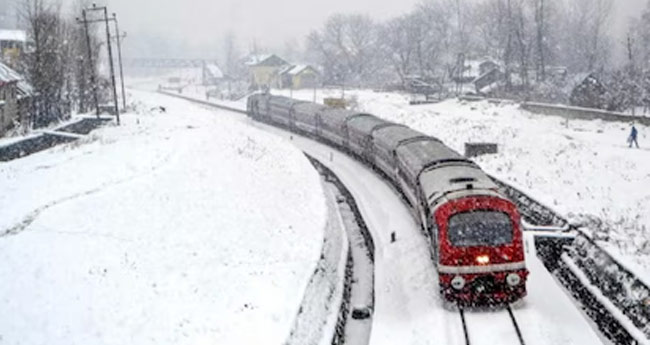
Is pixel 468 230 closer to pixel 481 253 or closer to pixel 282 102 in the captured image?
pixel 481 253

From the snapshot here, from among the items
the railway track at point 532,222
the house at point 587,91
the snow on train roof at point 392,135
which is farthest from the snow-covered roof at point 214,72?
the railway track at point 532,222

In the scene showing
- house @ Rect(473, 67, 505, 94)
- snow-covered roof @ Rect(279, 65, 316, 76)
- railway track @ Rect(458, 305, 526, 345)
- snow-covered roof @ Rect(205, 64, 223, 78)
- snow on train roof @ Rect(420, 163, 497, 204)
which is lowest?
railway track @ Rect(458, 305, 526, 345)

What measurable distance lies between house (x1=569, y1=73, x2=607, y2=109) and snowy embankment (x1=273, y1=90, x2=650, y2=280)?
6120mm

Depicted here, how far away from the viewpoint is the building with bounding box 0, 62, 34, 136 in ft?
130

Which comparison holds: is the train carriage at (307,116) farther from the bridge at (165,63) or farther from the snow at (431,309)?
the bridge at (165,63)

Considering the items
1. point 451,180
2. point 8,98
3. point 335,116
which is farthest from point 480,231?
point 8,98

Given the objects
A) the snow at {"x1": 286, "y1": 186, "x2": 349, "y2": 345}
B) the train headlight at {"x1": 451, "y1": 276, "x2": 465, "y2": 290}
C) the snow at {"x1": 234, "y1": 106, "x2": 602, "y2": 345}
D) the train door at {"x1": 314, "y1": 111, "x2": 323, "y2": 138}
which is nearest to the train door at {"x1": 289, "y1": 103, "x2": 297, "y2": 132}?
the train door at {"x1": 314, "y1": 111, "x2": 323, "y2": 138}

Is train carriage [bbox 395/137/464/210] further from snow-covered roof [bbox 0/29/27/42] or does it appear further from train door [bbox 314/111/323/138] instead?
snow-covered roof [bbox 0/29/27/42]

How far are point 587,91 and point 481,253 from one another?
1695 inches

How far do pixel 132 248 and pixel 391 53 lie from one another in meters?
92.0

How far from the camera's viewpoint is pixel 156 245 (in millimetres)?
18328

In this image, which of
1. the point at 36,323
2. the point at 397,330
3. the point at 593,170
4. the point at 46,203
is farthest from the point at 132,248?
the point at 593,170

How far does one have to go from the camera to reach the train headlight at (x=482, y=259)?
15367 mm

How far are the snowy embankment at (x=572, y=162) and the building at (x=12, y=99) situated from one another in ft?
99.5
